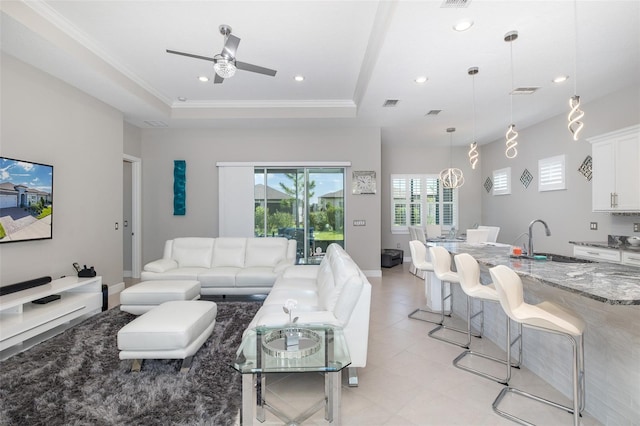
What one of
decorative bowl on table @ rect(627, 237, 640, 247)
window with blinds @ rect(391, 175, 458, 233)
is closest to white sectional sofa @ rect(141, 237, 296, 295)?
window with blinds @ rect(391, 175, 458, 233)

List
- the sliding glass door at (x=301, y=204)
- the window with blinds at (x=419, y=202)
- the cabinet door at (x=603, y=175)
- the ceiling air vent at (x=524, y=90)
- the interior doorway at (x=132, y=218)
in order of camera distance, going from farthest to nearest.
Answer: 1. the window with blinds at (x=419, y=202)
2. the sliding glass door at (x=301, y=204)
3. the interior doorway at (x=132, y=218)
4. the ceiling air vent at (x=524, y=90)
5. the cabinet door at (x=603, y=175)

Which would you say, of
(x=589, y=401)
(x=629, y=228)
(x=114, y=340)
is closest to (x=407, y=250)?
(x=629, y=228)

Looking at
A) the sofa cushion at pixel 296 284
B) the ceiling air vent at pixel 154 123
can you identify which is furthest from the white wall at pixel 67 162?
the sofa cushion at pixel 296 284

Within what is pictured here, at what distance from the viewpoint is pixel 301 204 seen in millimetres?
6180

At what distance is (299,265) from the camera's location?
4.41 m

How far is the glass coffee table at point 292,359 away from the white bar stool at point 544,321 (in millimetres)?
1076

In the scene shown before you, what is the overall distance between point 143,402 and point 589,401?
9.50 ft

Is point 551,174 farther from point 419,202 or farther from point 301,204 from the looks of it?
point 301,204

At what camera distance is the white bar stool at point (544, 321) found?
1.71 meters

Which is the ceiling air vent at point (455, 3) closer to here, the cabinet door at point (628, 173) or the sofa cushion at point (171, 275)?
the cabinet door at point (628, 173)

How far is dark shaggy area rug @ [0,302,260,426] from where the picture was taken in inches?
74.8

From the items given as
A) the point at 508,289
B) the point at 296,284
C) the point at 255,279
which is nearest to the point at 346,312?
the point at 508,289

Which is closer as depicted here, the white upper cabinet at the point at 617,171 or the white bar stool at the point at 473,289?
the white bar stool at the point at 473,289

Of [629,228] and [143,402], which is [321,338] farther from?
[629,228]
